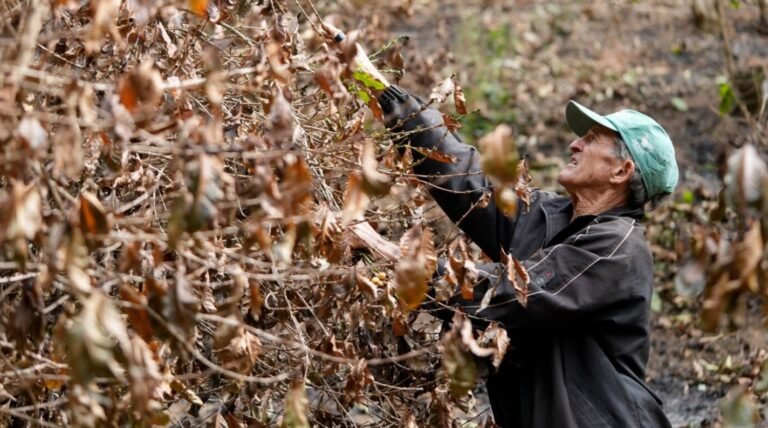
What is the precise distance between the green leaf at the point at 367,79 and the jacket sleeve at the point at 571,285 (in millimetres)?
668

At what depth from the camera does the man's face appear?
3553 mm

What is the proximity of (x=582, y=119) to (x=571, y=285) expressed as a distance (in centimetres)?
72

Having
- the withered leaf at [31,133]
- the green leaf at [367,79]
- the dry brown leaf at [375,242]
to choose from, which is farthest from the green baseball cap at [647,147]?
the withered leaf at [31,133]

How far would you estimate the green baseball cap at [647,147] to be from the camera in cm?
354

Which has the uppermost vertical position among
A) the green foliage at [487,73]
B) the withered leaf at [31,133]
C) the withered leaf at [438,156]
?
the withered leaf at [31,133]

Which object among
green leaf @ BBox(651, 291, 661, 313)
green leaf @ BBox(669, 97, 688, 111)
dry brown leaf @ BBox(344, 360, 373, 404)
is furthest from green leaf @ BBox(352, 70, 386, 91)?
green leaf @ BBox(669, 97, 688, 111)

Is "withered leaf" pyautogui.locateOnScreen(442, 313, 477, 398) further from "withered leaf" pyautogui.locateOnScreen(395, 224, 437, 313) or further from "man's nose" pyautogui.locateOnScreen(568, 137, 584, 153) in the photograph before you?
"man's nose" pyautogui.locateOnScreen(568, 137, 584, 153)

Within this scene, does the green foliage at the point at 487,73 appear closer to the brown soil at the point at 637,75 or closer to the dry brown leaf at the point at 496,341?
the brown soil at the point at 637,75

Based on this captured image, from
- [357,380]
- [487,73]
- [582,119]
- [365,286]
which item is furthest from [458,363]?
[487,73]

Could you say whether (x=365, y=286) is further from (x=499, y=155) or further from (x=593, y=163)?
(x=593, y=163)

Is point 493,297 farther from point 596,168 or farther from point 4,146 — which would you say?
point 4,146

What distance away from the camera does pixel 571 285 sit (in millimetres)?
3213

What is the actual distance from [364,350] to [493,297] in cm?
52

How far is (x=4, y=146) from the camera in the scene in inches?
82.3
